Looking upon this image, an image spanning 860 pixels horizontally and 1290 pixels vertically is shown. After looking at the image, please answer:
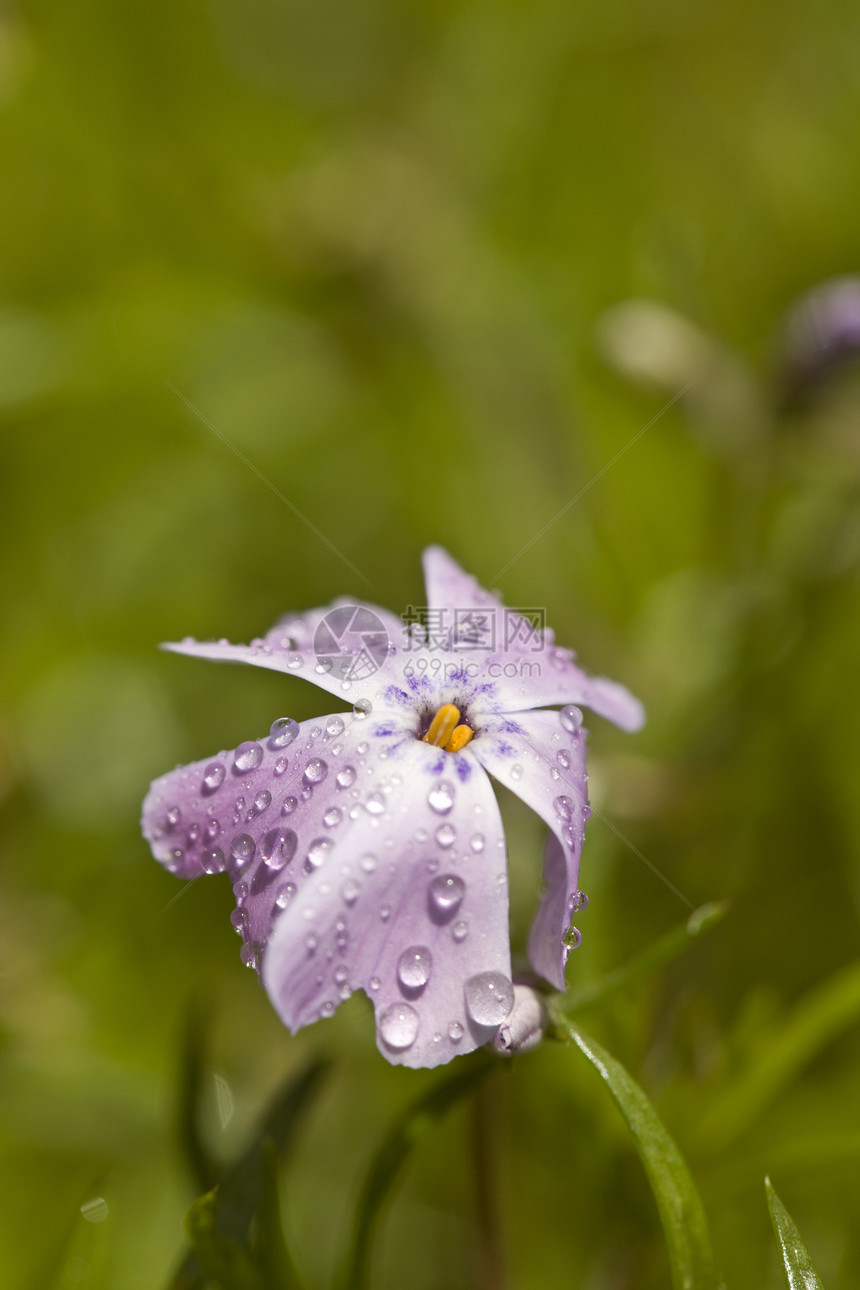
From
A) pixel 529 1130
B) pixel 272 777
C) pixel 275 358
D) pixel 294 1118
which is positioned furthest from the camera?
pixel 275 358

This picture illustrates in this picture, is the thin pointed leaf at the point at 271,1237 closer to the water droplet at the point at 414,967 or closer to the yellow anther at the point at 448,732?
the water droplet at the point at 414,967

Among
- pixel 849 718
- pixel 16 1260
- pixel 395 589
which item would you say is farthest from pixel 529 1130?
pixel 395 589

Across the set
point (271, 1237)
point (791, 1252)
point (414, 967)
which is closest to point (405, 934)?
point (414, 967)

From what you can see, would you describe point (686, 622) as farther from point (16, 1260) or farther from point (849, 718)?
point (16, 1260)

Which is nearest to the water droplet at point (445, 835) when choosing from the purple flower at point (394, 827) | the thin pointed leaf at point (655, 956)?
the purple flower at point (394, 827)

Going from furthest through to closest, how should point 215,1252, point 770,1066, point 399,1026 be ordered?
point 770,1066
point 215,1252
point 399,1026

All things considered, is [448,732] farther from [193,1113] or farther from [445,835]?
[193,1113]
